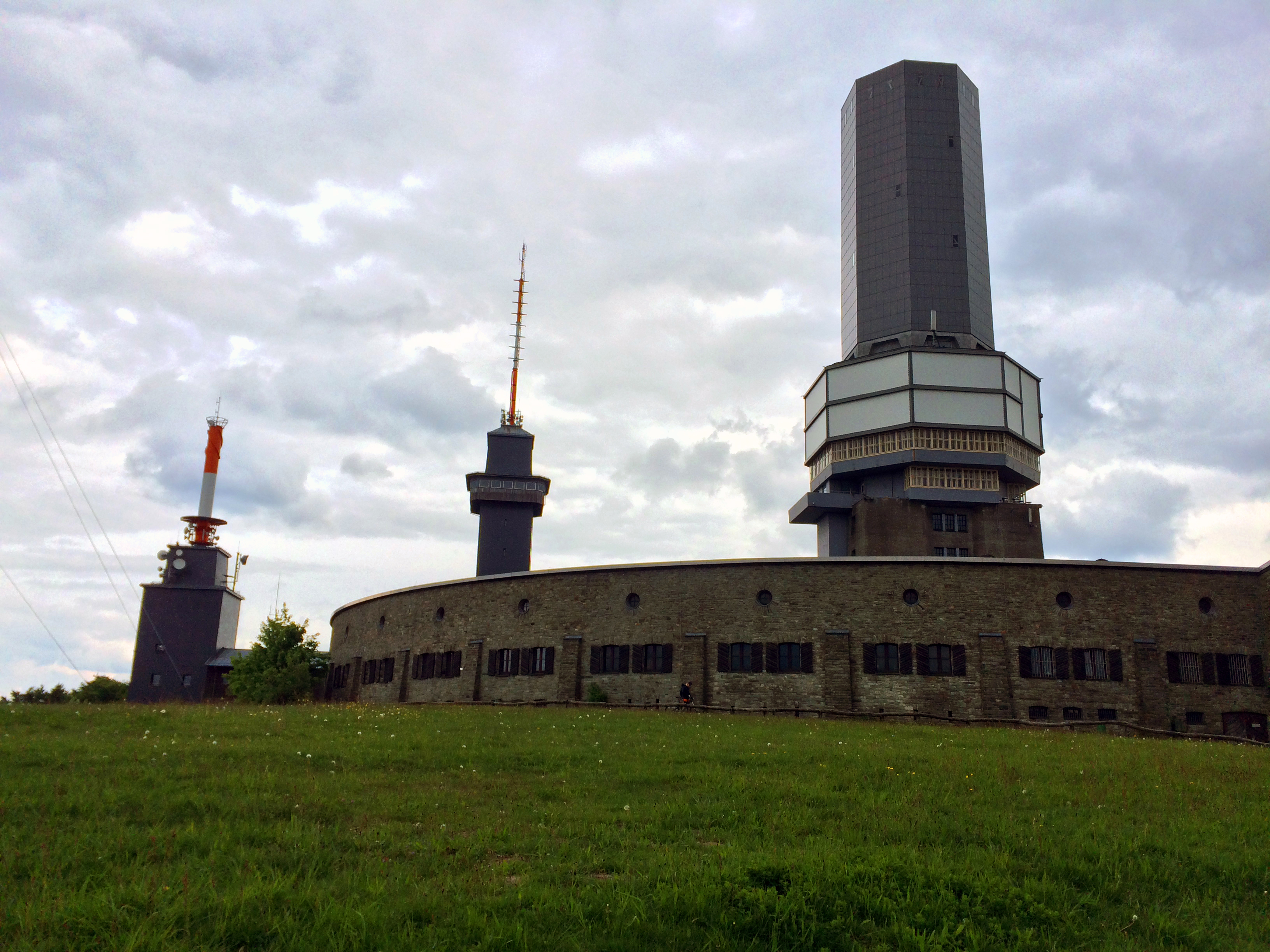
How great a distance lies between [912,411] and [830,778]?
150 feet

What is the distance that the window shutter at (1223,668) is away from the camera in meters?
35.7

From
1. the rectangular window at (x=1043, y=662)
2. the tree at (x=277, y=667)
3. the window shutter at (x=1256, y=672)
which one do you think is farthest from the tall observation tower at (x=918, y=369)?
the tree at (x=277, y=667)

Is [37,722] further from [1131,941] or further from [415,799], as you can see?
[1131,941]

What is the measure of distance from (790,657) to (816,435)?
30.2m

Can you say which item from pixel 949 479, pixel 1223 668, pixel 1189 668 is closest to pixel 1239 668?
pixel 1223 668

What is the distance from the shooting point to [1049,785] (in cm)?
1547

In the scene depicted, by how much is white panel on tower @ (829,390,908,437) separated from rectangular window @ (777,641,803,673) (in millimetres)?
25262

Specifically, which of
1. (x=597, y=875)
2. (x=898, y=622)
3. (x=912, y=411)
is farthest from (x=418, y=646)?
(x=597, y=875)

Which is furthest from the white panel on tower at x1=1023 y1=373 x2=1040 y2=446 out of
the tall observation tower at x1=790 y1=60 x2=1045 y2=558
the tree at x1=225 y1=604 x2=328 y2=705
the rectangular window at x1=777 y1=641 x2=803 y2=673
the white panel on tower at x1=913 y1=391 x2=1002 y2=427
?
the tree at x1=225 y1=604 x2=328 y2=705

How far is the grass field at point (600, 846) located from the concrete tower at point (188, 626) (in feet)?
159

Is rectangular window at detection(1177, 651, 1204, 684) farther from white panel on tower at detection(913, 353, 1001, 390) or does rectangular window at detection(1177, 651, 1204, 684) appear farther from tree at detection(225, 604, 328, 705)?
tree at detection(225, 604, 328, 705)

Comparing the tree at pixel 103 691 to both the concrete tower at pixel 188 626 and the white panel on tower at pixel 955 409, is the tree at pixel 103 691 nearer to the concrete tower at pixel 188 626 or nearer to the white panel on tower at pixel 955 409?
the concrete tower at pixel 188 626

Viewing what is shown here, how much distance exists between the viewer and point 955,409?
191ft

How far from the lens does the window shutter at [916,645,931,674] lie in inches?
1423
